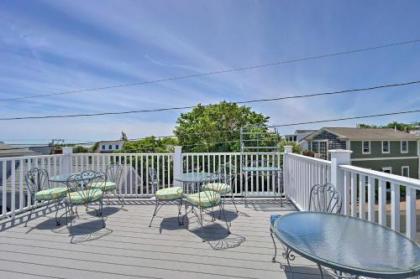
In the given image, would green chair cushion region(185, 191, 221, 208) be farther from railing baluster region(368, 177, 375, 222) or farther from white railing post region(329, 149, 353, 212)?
railing baluster region(368, 177, 375, 222)

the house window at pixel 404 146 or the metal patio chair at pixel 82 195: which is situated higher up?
the house window at pixel 404 146

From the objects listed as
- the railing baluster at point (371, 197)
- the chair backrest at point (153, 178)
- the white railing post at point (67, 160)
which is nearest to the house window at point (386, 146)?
the chair backrest at point (153, 178)

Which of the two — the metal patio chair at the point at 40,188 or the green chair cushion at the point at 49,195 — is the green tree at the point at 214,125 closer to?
the metal patio chair at the point at 40,188

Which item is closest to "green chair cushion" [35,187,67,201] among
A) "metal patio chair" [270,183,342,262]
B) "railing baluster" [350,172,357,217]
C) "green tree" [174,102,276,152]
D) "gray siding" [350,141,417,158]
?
"metal patio chair" [270,183,342,262]

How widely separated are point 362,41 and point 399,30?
141cm

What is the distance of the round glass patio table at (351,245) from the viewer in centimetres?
121

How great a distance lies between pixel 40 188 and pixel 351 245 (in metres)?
4.88

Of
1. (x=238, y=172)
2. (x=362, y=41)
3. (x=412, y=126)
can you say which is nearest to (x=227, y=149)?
(x=238, y=172)

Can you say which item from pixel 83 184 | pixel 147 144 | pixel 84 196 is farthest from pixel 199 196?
pixel 147 144

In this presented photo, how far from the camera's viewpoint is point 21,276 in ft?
7.32

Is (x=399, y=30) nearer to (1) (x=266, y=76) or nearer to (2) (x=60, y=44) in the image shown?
(1) (x=266, y=76)

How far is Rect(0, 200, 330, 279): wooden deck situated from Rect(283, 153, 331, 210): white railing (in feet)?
2.46

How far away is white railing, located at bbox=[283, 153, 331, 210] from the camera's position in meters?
3.17

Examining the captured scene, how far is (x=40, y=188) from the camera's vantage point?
14.5 feet
